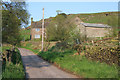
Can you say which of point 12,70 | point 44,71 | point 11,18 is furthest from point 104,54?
point 11,18

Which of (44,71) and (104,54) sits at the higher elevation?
(104,54)

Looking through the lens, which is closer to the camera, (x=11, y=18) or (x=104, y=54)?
(x=11, y=18)

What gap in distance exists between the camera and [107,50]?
1301 centimetres

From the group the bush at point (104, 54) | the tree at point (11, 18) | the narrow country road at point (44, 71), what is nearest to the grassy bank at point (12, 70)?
the narrow country road at point (44, 71)

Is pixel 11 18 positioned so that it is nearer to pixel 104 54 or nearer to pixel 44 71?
pixel 44 71

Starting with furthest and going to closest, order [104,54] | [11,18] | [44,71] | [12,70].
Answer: [44,71] < [104,54] < [11,18] < [12,70]

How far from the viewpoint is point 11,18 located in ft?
40.4

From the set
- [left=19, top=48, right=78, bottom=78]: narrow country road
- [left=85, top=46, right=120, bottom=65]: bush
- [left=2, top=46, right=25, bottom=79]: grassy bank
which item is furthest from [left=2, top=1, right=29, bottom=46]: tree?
[left=85, top=46, right=120, bottom=65]: bush

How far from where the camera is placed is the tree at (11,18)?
1189 cm

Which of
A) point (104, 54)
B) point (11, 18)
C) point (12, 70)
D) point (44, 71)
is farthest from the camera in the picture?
point (44, 71)

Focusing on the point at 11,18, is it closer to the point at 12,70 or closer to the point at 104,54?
the point at 12,70

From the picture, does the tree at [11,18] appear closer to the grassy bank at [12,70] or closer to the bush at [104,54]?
the grassy bank at [12,70]

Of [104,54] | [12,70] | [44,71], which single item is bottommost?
[44,71]

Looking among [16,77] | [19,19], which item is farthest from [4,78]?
[19,19]
